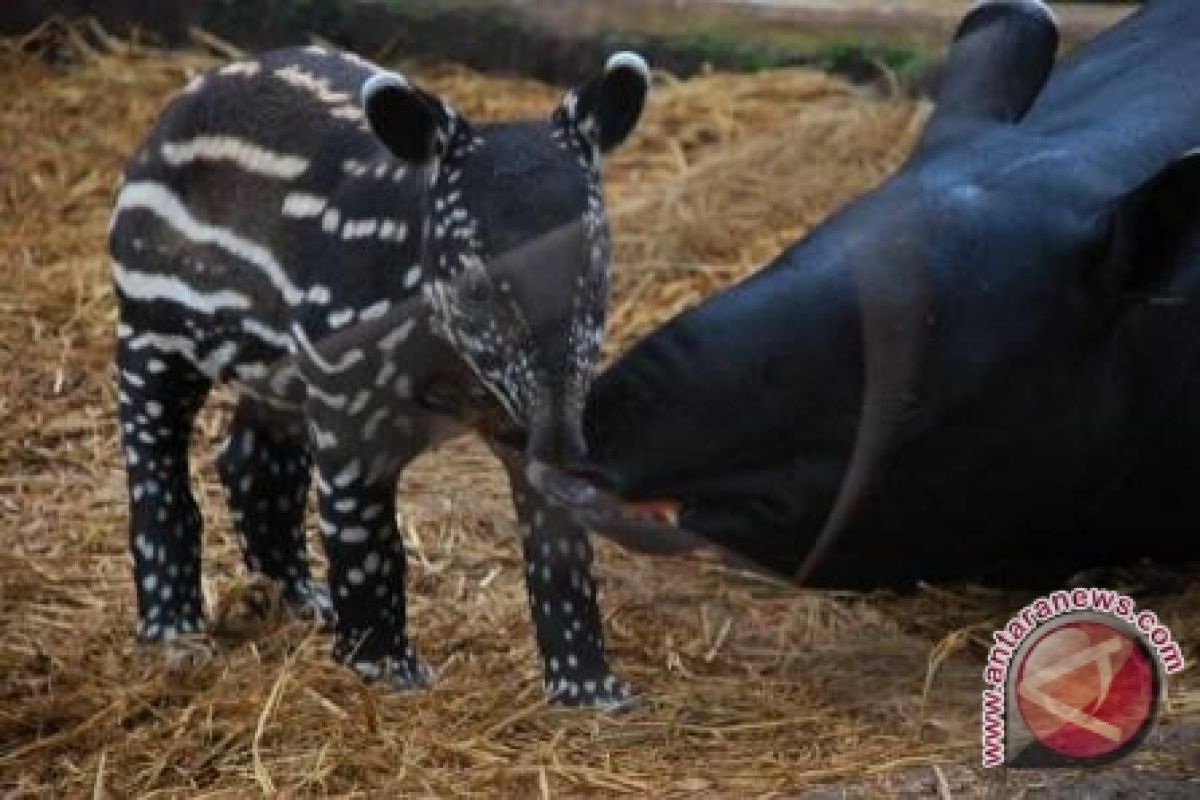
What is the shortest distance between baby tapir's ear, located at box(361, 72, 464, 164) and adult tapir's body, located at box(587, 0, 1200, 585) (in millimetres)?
363

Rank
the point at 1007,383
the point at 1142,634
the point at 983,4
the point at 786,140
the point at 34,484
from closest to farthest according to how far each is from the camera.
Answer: the point at 1142,634 < the point at 1007,383 < the point at 983,4 < the point at 34,484 < the point at 786,140

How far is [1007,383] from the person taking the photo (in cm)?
350

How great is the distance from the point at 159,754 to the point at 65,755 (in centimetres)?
15

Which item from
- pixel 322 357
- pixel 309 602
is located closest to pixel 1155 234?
pixel 322 357

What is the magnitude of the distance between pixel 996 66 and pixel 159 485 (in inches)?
53.0

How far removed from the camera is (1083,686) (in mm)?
2471

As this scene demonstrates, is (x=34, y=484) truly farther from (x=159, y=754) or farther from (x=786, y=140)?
(x=786, y=140)

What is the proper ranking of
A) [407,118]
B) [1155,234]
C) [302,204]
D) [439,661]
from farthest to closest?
[439,661] < [302,204] < [1155,234] < [407,118]

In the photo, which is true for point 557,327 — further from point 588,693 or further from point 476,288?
point 588,693

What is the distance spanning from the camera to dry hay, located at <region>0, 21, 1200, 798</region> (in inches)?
130

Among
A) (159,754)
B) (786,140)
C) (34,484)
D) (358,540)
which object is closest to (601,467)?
(358,540)

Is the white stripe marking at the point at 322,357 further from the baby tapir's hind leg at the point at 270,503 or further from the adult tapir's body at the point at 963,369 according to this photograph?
the baby tapir's hind leg at the point at 270,503

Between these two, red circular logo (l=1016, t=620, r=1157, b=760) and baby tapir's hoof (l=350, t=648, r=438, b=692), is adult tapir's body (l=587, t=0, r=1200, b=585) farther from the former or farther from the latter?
red circular logo (l=1016, t=620, r=1157, b=760)

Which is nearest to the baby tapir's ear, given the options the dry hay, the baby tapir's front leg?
the baby tapir's front leg
